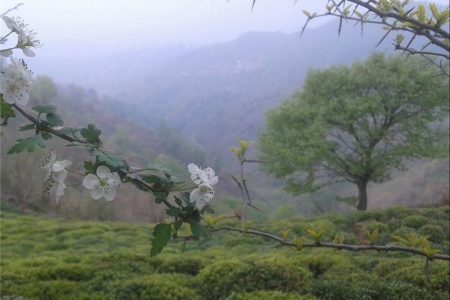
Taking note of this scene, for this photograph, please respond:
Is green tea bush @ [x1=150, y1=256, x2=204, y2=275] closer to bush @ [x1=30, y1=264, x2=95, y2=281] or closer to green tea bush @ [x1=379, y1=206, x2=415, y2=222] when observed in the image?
bush @ [x1=30, y1=264, x2=95, y2=281]

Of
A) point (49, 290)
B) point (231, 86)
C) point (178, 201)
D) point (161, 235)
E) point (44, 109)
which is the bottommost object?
point (49, 290)

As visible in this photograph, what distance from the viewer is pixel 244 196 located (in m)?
1.80

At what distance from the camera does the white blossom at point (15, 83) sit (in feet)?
4.23

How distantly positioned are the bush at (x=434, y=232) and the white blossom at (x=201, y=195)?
5.43 metres

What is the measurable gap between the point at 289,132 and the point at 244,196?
45.6 feet

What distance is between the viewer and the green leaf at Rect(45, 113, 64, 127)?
54.3 inches

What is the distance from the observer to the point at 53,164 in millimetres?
1375

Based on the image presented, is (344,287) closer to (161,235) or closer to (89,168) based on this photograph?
(161,235)

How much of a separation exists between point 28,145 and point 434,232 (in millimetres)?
5968

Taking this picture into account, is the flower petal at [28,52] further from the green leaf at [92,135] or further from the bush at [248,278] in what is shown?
the bush at [248,278]

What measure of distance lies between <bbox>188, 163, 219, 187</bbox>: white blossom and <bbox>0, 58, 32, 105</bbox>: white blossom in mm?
510

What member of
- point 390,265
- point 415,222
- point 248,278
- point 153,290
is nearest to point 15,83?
point 153,290

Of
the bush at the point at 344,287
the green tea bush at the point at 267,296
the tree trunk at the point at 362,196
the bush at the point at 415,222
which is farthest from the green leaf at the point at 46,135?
the tree trunk at the point at 362,196

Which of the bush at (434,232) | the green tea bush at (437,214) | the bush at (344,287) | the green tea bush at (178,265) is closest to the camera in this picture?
the bush at (344,287)
